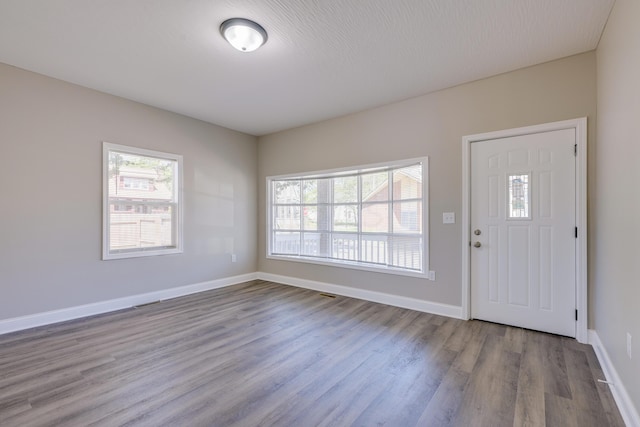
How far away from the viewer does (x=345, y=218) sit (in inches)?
176

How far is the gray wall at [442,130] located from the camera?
280 cm

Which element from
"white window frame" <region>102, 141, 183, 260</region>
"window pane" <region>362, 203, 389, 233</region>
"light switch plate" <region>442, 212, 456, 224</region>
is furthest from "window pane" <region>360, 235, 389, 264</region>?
"white window frame" <region>102, 141, 183, 260</region>

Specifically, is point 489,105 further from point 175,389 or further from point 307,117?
point 175,389

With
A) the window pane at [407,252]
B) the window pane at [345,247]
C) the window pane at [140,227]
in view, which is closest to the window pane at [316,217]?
the window pane at [345,247]

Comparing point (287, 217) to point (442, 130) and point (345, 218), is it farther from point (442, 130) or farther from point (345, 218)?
point (442, 130)

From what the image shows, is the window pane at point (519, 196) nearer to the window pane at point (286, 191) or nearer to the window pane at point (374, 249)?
the window pane at point (374, 249)

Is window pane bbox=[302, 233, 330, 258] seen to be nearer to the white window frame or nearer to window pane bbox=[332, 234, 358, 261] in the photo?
window pane bbox=[332, 234, 358, 261]

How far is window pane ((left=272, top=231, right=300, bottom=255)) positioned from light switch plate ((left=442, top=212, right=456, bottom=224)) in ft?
8.02

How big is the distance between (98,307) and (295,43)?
371 centimetres

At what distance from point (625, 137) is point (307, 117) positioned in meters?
3.50

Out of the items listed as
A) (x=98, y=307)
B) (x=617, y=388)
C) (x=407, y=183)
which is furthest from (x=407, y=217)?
(x=98, y=307)

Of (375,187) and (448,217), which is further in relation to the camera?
(375,187)

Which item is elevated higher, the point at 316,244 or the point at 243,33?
the point at 243,33

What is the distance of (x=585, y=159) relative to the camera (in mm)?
2662
